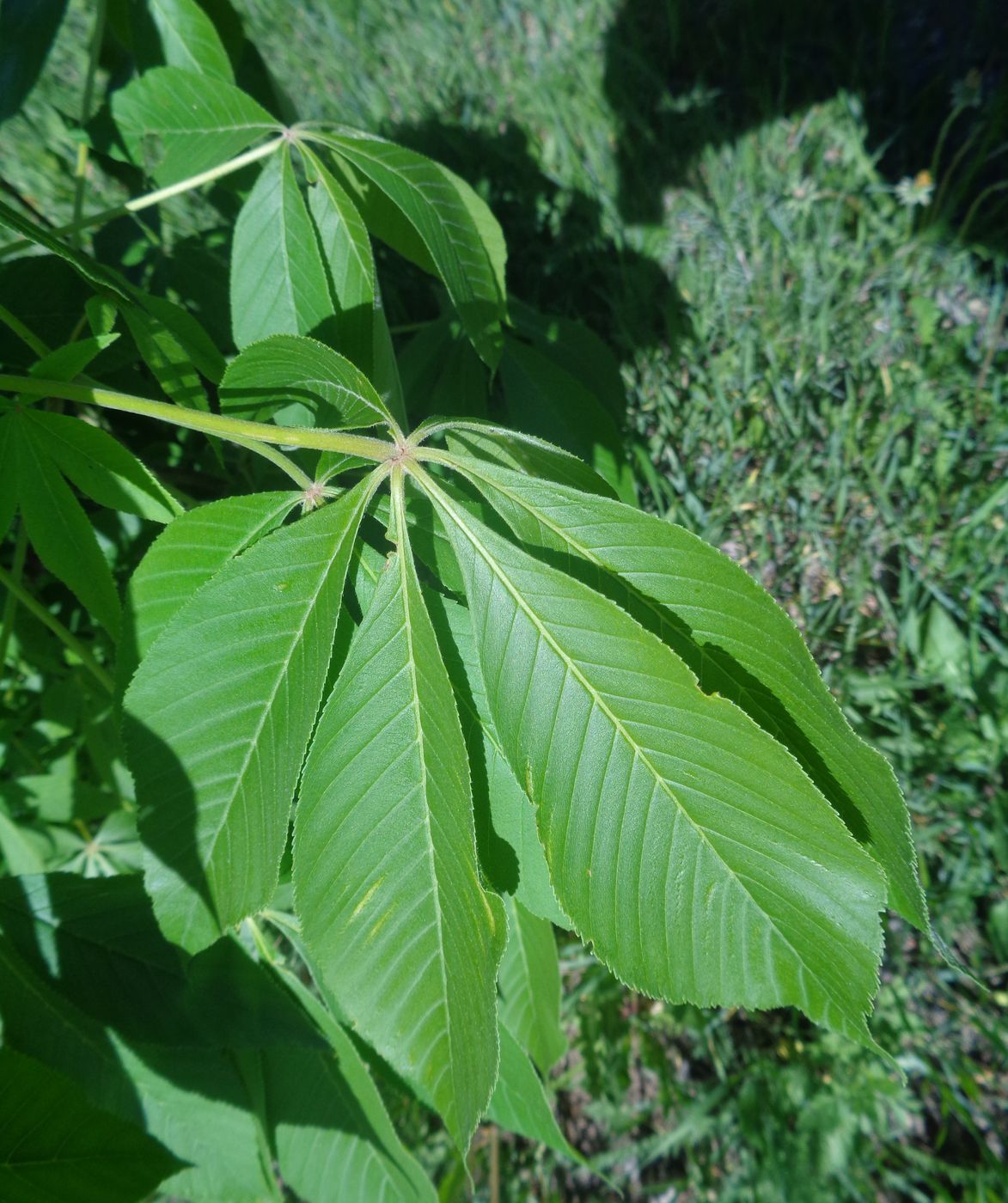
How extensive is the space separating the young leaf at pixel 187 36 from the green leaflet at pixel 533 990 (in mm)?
1118

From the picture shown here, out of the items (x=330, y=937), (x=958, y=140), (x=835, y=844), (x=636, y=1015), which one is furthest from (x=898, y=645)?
(x=330, y=937)

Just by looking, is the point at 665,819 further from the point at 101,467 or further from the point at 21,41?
the point at 21,41

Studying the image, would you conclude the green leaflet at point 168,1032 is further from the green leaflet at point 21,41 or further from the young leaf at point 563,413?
the green leaflet at point 21,41

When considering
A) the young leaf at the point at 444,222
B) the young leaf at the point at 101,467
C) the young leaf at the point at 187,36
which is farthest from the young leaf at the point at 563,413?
the young leaf at the point at 101,467

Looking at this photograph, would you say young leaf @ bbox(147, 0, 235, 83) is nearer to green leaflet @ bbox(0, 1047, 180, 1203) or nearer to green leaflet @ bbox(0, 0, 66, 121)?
green leaflet @ bbox(0, 0, 66, 121)

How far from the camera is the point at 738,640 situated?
69cm

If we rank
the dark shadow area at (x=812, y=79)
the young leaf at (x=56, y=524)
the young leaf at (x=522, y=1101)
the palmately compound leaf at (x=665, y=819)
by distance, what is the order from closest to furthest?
the palmately compound leaf at (x=665, y=819), the young leaf at (x=56, y=524), the young leaf at (x=522, y=1101), the dark shadow area at (x=812, y=79)

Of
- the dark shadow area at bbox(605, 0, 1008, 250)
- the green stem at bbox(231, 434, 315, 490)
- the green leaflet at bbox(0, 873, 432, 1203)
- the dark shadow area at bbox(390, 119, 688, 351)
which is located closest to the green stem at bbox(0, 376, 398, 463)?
the green stem at bbox(231, 434, 315, 490)

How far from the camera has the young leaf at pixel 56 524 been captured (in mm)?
845

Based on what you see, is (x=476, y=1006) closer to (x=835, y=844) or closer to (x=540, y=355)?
(x=835, y=844)

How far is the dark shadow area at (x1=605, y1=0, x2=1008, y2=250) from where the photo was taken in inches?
82.0

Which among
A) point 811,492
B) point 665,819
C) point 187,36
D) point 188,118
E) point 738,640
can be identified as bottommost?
point 811,492

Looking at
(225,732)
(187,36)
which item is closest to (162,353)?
(225,732)

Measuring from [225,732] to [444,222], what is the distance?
22.4 inches
